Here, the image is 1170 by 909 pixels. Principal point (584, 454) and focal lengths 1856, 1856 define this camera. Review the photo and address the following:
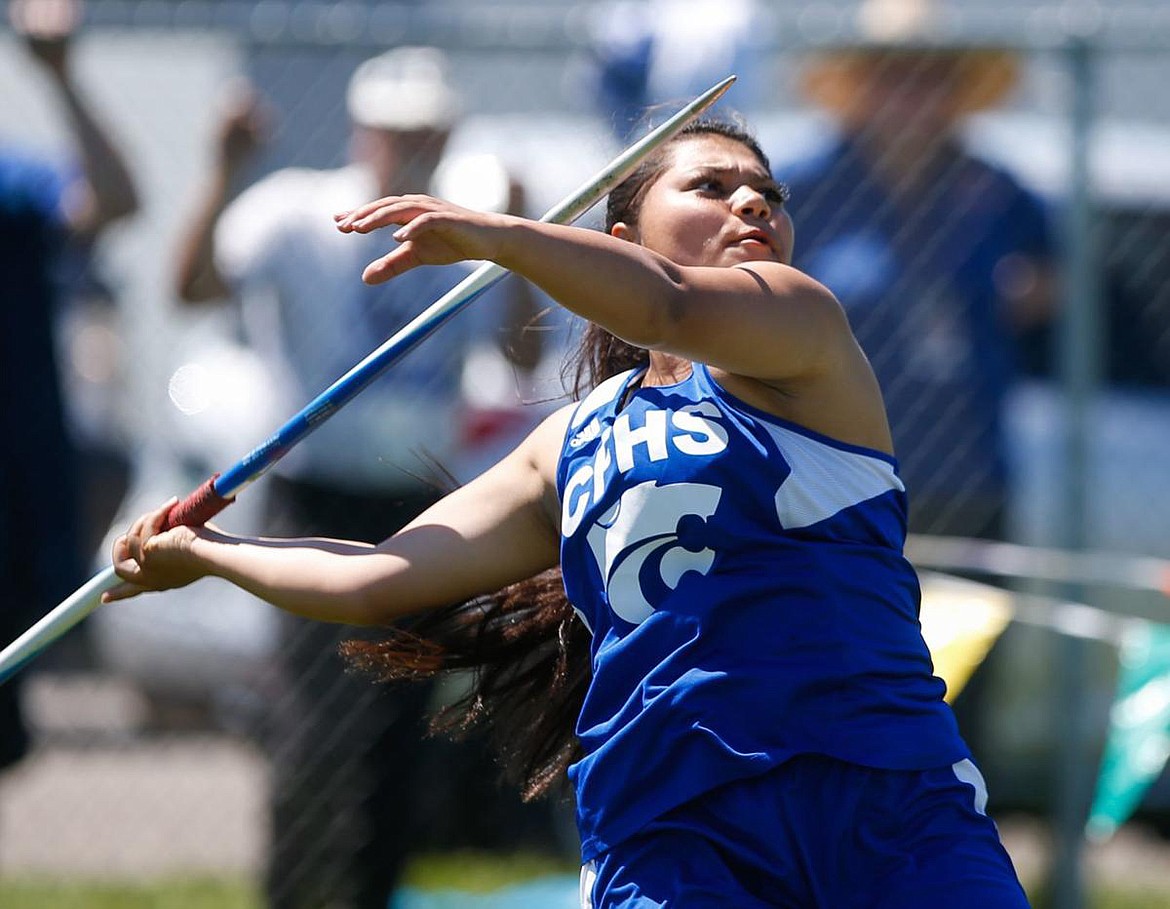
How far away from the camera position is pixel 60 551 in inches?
185

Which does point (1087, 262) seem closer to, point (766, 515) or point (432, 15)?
point (766, 515)

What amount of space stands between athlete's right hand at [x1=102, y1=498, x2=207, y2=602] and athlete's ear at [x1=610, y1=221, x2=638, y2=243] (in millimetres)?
846

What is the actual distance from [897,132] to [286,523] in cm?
194

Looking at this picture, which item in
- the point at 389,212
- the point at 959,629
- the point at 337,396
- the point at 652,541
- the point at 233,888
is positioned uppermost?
the point at 389,212

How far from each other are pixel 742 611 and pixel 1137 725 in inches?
83.0

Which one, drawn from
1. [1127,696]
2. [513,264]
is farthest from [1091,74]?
[513,264]

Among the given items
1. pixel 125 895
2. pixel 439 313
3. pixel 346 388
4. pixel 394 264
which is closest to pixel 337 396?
pixel 346 388

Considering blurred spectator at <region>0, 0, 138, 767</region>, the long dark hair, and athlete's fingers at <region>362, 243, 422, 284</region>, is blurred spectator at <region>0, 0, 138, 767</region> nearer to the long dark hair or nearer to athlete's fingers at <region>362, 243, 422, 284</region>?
the long dark hair

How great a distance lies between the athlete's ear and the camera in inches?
118

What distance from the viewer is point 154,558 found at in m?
3.03

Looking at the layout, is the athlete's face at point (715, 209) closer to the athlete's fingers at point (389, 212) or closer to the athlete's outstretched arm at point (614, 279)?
the athlete's outstretched arm at point (614, 279)

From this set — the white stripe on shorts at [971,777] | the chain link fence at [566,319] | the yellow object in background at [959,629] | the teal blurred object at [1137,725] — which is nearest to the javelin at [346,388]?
the white stripe on shorts at [971,777]

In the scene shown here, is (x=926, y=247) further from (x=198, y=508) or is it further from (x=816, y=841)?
(x=816, y=841)

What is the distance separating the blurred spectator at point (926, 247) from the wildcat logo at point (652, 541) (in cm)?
241
